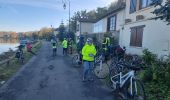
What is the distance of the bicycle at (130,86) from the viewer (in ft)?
21.8

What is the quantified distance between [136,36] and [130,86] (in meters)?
9.62

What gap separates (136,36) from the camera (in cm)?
1611

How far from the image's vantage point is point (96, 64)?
1191 cm

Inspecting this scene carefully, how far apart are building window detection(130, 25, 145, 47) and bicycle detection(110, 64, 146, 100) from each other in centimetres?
791

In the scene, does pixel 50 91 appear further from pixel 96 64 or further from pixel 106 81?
pixel 96 64

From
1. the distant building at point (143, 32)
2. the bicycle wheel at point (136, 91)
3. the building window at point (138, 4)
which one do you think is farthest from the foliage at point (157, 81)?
the building window at point (138, 4)

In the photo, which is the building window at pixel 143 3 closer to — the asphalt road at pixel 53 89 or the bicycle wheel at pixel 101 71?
the bicycle wheel at pixel 101 71

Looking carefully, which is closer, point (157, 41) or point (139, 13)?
point (157, 41)

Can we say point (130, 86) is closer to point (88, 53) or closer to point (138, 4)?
point (88, 53)

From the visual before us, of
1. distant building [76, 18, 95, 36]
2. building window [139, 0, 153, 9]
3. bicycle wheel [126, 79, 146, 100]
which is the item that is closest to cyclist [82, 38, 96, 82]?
bicycle wheel [126, 79, 146, 100]

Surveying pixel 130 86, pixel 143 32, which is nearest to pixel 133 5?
pixel 143 32

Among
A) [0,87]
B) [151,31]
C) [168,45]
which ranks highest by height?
[151,31]

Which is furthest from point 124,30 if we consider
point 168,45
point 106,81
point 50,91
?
point 50,91

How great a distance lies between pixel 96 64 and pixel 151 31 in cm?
465
